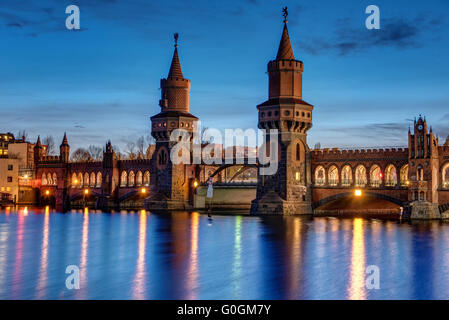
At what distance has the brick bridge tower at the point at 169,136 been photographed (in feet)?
240

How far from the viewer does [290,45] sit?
208 ft

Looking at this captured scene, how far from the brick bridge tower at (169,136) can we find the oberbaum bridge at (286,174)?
13 cm

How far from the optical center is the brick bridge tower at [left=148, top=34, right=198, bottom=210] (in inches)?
2876

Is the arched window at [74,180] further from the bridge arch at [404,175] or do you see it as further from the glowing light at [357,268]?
the glowing light at [357,268]

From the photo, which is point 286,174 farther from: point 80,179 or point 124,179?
point 80,179

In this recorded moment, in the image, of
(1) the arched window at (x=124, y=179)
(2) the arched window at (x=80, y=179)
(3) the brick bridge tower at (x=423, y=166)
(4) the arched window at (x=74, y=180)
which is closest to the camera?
(3) the brick bridge tower at (x=423, y=166)

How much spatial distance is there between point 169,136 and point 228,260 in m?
42.4

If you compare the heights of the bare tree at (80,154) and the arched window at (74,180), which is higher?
the bare tree at (80,154)

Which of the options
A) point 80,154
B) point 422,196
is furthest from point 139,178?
point 80,154

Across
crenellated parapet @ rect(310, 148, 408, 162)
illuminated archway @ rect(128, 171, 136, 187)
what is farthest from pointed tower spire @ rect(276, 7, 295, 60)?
illuminated archway @ rect(128, 171, 136, 187)

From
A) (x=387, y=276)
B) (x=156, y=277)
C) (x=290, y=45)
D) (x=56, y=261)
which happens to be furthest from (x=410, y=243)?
(x=290, y=45)

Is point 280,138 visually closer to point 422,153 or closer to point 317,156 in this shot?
point 317,156

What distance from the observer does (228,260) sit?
106 ft

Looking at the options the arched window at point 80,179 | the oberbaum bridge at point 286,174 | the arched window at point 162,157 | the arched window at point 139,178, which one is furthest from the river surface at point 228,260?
the arched window at point 80,179
